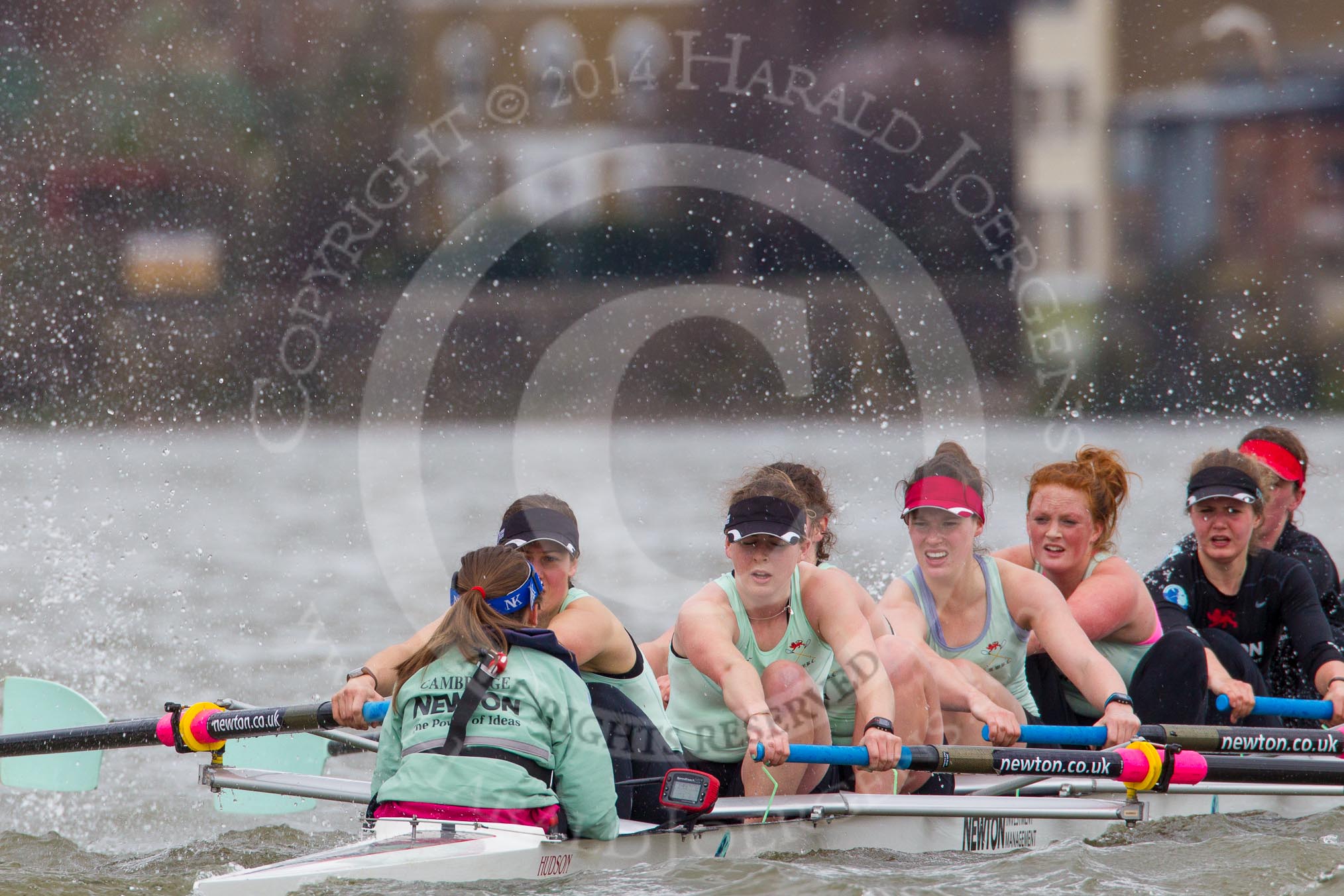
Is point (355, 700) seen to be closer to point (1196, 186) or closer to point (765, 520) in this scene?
point (765, 520)

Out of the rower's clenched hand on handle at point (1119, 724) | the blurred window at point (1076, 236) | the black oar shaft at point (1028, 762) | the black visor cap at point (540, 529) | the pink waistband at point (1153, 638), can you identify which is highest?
the blurred window at point (1076, 236)

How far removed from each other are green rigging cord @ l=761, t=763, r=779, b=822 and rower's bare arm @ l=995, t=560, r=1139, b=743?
949mm

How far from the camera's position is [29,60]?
3169 cm

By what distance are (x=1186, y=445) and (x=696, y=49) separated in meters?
17.1

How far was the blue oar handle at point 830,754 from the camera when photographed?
385cm

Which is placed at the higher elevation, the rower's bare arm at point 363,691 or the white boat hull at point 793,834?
the rower's bare arm at point 363,691

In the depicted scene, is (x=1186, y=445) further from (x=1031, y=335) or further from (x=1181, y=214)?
(x=1181, y=214)

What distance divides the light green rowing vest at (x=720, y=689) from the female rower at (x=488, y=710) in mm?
748

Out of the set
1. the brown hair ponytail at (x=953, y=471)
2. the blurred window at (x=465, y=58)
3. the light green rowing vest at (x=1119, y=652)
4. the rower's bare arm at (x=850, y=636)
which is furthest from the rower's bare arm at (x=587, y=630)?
the blurred window at (x=465, y=58)

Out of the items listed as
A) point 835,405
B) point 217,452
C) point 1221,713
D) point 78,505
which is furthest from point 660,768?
point 835,405

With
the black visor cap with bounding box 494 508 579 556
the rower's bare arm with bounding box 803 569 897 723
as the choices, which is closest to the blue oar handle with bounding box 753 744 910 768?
the rower's bare arm with bounding box 803 569 897 723

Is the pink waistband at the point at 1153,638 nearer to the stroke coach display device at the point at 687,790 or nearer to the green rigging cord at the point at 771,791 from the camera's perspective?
the green rigging cord at the point at 771,791

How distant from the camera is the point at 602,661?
152 inches

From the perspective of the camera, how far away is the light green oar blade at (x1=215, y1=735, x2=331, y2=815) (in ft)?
16.7
